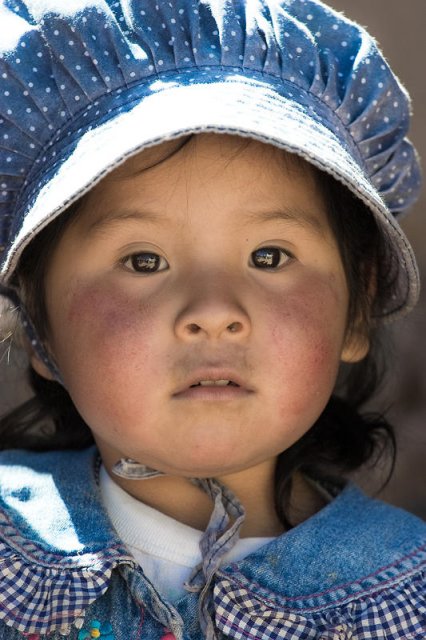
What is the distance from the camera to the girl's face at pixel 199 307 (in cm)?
168

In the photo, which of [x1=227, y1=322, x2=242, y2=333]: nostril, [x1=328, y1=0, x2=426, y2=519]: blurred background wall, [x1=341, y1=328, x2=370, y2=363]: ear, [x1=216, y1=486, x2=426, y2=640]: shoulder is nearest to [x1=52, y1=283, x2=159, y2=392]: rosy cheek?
[x1=227, y1=322, x2=242, y2=333]: nostril

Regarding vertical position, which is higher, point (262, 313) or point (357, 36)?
point (357, 36)

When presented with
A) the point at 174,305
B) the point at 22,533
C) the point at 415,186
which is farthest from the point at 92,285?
the point at 415,186

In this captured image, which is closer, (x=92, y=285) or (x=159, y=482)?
(x=92, y=285)

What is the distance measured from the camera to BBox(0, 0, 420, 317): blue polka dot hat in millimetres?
1609

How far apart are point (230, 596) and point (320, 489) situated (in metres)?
0.38

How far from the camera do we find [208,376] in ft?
5.46

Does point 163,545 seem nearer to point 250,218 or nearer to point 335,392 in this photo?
point 250,218

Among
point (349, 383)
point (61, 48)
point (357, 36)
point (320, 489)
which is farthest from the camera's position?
point (349, 383)

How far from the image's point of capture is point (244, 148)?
1.76 m

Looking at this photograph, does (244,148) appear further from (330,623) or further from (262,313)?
(330,623)

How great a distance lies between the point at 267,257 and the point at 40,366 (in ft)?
1.57

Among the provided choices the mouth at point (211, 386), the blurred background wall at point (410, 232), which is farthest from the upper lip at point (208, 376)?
the blurred background wall at point (410, 232)

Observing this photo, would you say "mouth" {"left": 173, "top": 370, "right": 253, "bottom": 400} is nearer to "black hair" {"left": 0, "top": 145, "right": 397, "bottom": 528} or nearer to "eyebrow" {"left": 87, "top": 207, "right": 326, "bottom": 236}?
"eyebrow" {"left": 87, "top": 207, "right": 326, "bottom": 236}
